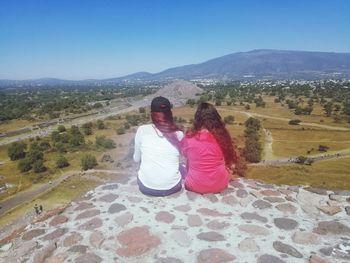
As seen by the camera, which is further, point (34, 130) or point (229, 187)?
point (34, 130)

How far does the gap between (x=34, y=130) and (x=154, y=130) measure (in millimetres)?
68550

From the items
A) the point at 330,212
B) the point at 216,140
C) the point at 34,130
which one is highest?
the point at 216,140

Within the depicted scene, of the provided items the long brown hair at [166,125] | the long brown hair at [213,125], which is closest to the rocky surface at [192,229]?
the long brown hair at [213,125]

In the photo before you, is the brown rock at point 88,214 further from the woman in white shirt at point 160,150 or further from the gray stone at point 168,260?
the gray stone at point 168,260

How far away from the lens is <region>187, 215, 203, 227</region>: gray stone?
17.4ft

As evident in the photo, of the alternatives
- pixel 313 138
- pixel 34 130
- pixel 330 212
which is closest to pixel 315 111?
pixel 313 138

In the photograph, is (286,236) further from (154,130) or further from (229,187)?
(154,130)

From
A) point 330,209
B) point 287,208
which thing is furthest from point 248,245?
point 330,209

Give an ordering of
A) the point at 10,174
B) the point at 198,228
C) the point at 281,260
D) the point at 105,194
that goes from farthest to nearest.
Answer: the point at 10,174
the point at 105,194
the point at 198,228
the point at 281,260

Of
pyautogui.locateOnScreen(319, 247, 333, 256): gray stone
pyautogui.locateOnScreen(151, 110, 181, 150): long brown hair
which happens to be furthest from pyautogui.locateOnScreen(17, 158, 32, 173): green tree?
pyautogui.locateOnScreen(319, 247, 333, 256): gray stone

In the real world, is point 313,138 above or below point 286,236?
below

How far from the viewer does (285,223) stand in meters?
5.36

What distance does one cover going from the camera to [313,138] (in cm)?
4634

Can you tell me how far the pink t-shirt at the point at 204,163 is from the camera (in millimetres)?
6023
